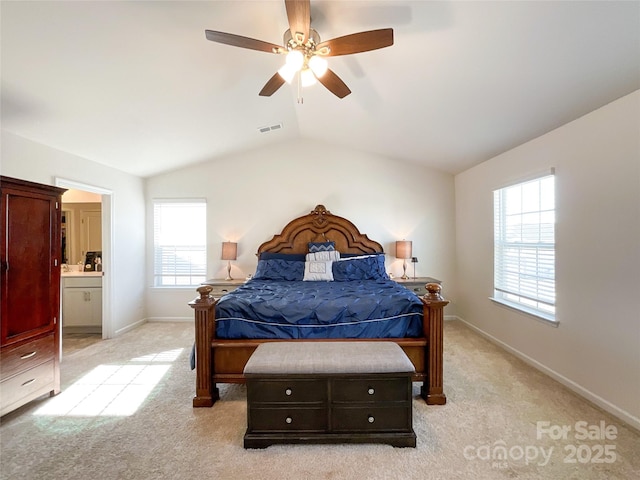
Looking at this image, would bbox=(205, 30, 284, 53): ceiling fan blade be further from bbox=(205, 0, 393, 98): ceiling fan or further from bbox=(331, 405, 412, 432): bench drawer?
bbox=(331, 405, 412, 432): bench drawer

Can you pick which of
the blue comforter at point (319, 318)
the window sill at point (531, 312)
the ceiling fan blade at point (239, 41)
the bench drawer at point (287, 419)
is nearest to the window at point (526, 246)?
the window sill at point (531, 312)

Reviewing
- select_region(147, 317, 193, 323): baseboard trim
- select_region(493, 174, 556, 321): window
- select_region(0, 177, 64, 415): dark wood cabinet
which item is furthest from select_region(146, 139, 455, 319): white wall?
select_region(0, 177, 64, 415): dark wood cabinet

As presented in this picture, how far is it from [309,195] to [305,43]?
2.89 m

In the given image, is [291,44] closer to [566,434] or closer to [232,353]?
[232,353]

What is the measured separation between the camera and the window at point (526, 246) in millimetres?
2852

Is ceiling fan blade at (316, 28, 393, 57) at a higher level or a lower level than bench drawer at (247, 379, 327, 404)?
higher

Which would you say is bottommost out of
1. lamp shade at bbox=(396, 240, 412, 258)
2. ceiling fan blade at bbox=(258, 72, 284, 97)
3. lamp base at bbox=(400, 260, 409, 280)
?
lamp base at bbox=(400, 260, 409, 280)

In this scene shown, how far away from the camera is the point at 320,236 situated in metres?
4.50

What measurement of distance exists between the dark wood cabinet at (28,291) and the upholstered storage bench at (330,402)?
183 cm

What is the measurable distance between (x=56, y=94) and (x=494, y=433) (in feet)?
13.6

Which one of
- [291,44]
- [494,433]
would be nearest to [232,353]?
[494,433]

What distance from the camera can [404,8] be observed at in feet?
5.89

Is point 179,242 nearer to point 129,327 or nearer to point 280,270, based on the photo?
point 129,327

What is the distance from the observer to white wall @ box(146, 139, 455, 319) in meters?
4.68
